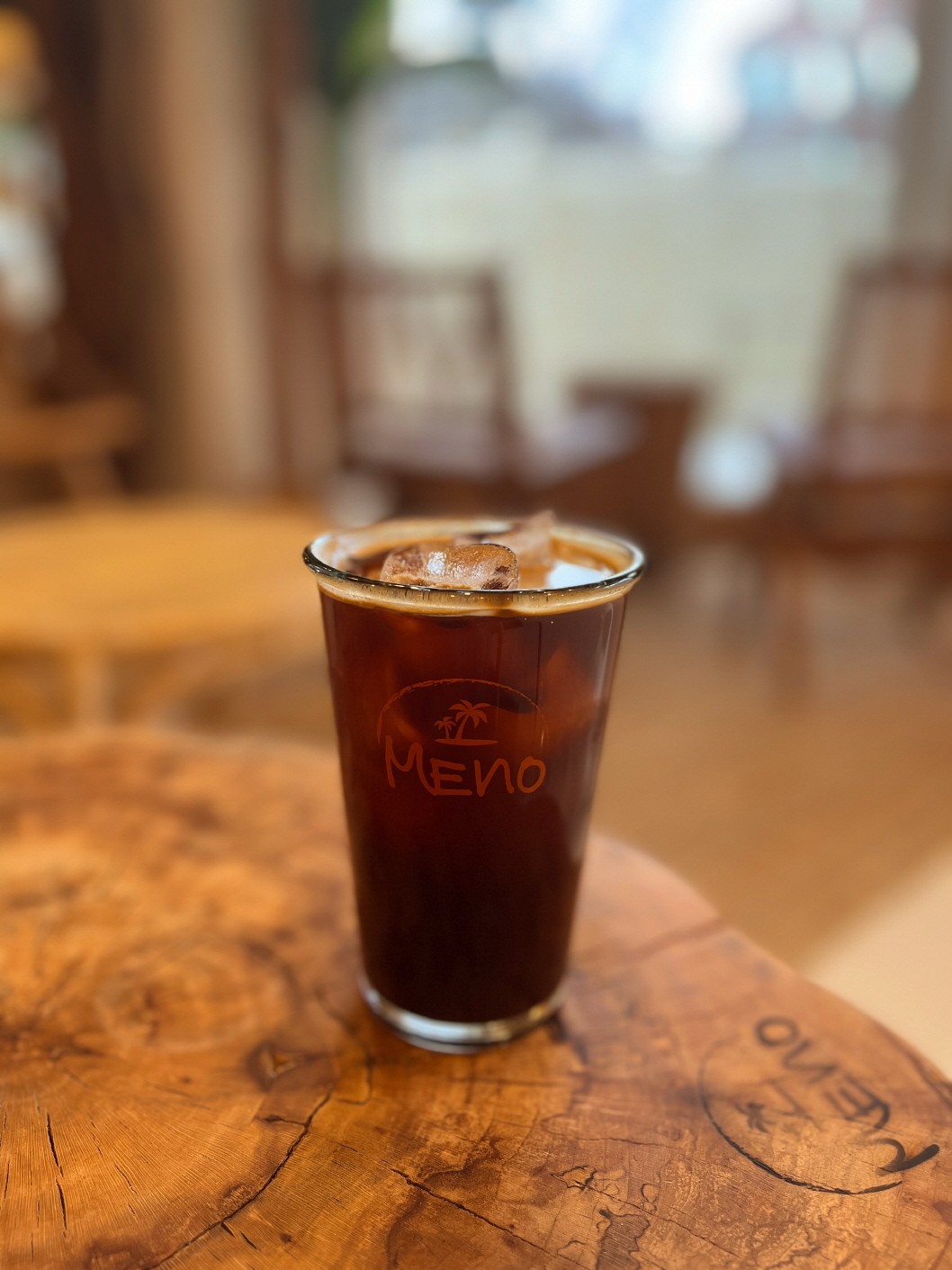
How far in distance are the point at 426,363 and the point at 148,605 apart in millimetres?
1984

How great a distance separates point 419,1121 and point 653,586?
3.13 meters

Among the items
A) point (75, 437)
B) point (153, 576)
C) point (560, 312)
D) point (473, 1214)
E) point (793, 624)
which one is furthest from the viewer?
point (560, 312)

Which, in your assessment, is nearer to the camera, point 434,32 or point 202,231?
point 202,231

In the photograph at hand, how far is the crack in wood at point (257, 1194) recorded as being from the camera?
1.26 feet

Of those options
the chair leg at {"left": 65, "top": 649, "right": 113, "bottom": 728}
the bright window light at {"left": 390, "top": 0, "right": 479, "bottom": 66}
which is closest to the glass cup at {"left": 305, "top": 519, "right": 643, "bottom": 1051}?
the chair leg at {"left": 65, "top": 649, "right": 113, "bottom": 728}

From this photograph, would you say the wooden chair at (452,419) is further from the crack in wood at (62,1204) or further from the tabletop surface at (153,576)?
the crack in wood at (62,1204)

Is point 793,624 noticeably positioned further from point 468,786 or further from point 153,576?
point 468,786

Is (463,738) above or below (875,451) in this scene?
above

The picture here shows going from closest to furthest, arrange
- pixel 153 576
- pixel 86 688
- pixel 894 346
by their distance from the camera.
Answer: pixel 86 688 → pixel 153 576 → pixel 894 346

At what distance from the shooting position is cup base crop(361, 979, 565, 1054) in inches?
19.9

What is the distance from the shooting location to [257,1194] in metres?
0.41

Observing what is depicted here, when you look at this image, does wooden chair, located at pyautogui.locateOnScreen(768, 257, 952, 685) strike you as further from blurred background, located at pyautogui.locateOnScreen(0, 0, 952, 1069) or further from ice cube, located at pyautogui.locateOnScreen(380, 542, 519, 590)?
ice cube, located at pyautogui.locateOnScreen(380, 542, 519, 590)

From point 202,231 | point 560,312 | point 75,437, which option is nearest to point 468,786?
point 75,437

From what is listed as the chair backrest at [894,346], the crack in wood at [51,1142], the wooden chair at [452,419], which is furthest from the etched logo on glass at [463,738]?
the chair backrest at [894,346]
